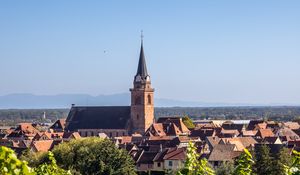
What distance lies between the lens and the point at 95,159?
4500 centimetres

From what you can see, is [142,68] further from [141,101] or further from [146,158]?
[146,158]

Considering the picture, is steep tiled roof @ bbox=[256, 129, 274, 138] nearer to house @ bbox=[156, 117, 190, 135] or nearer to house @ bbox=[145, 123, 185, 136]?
house @ bbox=[156, 117, 190, 135]

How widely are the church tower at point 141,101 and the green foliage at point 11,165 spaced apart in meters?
87.2

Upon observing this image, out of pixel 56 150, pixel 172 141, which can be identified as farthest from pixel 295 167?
pixel 172 141

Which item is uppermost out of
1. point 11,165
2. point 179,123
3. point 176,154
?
point 11,165

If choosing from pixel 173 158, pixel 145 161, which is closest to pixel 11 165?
pixel 173 158

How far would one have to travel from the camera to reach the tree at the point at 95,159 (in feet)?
146

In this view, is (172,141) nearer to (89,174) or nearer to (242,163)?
(89,174)

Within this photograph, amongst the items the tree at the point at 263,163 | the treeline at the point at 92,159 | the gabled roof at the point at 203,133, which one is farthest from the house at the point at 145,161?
the gabled roof at the point at 203,133

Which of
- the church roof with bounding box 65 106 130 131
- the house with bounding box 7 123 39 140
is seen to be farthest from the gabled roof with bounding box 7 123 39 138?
the church roof with bounding box 65 106 130 131

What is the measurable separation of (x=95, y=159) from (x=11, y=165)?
39091 millimetres

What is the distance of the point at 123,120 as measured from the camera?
96188 millimetres

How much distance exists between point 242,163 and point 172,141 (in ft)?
184

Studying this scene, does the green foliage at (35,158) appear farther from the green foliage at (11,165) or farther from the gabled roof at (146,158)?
the green foliage at (11,165)
